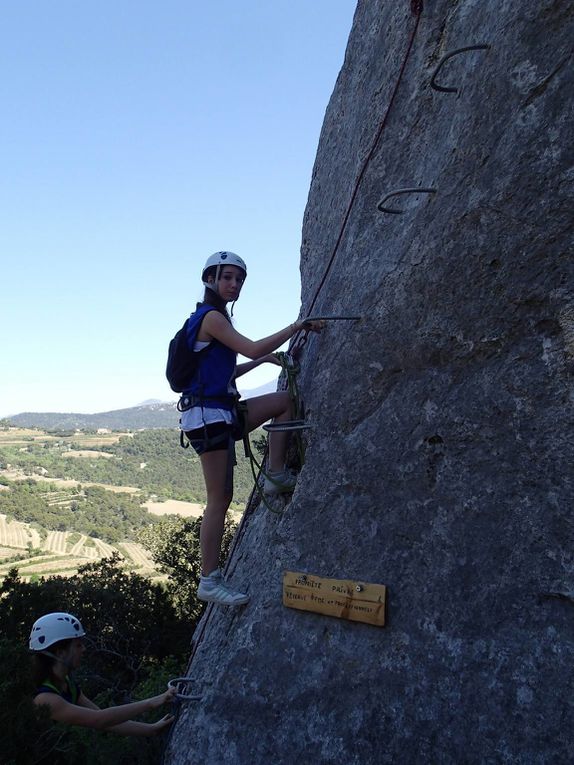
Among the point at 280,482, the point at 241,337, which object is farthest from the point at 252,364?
the point at 280,482

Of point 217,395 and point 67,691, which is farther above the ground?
point 217,395

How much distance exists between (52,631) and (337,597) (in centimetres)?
203

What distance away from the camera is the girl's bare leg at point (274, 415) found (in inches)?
192

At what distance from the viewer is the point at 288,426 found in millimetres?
4699

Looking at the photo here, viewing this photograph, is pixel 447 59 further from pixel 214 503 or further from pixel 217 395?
pixel 214 503

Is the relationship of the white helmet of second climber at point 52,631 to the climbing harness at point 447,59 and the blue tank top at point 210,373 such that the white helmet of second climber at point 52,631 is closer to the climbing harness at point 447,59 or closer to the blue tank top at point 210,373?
the blue tank top at point 210,373

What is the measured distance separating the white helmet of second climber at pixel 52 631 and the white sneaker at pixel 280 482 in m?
1.70

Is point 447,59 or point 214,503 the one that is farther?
point 214,503

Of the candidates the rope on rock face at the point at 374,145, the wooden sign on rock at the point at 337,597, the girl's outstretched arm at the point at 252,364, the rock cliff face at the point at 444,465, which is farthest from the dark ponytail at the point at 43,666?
the rope on rock face at the point at 374,145

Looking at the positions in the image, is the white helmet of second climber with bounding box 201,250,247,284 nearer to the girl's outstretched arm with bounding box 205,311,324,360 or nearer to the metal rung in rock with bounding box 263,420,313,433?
the girl's outstretched arm with bounding box 205,311,324,360

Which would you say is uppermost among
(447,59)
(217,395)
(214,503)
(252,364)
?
(447,59)

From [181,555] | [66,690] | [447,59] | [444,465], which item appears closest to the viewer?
[444,465]

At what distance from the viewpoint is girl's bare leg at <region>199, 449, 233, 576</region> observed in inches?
182

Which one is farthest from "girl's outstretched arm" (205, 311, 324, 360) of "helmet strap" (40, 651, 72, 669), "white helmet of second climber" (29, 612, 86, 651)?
"helmet strap" (40, 651, 72, 669)
